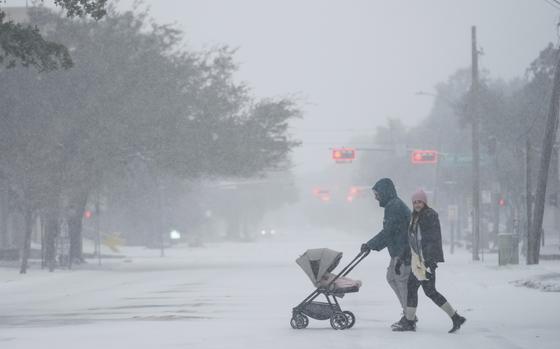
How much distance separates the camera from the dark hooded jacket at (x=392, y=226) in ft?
52.5

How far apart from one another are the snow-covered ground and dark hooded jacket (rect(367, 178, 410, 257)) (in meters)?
1.13

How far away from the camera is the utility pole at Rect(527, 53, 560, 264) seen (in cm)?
3453

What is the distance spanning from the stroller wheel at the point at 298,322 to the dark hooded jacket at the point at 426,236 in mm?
1675

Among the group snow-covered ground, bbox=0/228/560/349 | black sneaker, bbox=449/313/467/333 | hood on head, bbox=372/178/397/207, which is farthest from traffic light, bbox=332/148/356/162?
black sneaker, bbox=449/313/467/333

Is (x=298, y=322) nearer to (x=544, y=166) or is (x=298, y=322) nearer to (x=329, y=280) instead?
(x=329, y=280)

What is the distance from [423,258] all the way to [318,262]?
1.40 m

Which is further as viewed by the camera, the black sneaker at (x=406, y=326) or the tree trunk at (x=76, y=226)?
the tree trunk at (x=76, y=226)

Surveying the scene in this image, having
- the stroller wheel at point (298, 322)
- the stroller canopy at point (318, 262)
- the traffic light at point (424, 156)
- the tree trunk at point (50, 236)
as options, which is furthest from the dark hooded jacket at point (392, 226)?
the traffic light at point (424, 156)

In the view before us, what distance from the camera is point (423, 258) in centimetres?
1579

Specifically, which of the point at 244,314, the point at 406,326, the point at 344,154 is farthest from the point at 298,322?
the point at 344,154

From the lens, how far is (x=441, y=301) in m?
15.8

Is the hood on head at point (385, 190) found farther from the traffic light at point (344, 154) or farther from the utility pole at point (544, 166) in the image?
the traffic light at point (344, 154)

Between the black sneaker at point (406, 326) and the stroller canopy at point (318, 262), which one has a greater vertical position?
the stroller canopy at point (318, 262)

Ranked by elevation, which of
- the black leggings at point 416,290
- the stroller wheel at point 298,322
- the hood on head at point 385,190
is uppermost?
the hood on head at point 385,190
